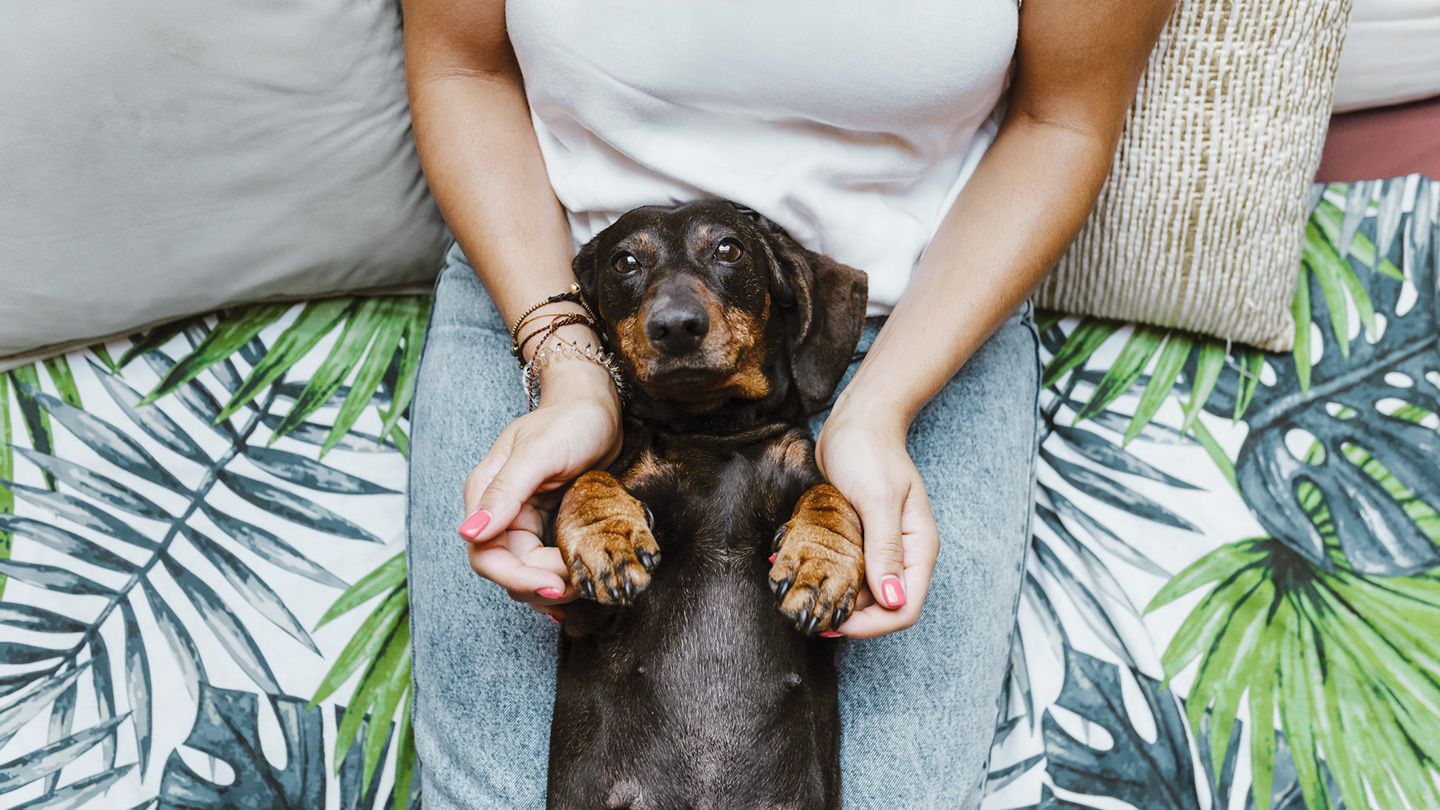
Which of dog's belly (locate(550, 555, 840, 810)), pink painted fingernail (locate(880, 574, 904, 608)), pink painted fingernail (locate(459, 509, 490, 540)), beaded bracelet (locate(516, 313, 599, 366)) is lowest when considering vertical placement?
dog's belly (locate(550, 555, 840, 810))

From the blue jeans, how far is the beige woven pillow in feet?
1.26

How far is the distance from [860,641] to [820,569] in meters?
0.32

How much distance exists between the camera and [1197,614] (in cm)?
196

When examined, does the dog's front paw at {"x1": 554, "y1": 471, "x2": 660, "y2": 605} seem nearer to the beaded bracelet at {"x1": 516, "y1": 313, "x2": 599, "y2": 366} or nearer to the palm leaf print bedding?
the beaded bracelet at {"x1": 516, "y1": 313, "x2": 599, "y2": 366}

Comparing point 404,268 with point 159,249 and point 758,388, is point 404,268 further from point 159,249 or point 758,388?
point 758,388

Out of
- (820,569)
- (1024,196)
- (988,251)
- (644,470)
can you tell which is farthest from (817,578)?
(1024,196)

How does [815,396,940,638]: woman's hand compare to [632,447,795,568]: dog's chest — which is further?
[632,447,795,568]: dog's chest

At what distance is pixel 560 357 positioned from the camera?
177cm

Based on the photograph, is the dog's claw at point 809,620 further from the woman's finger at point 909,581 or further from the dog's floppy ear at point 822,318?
the dog's floppy ear at point 822,318

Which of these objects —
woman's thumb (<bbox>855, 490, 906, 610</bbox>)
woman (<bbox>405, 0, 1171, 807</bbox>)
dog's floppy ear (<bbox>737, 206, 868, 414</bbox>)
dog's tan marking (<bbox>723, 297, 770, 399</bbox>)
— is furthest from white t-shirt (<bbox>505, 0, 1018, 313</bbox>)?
woman's thumb (<bbox>855, 490, 906, 610</bbox>)

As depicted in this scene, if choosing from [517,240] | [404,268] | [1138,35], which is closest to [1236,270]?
[1138,35]

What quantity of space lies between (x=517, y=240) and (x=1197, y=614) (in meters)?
1.43

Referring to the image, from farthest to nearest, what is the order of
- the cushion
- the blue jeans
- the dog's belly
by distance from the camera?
the cushion → the blue jeans → the dog's belly

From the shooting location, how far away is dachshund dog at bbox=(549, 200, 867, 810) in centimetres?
152
